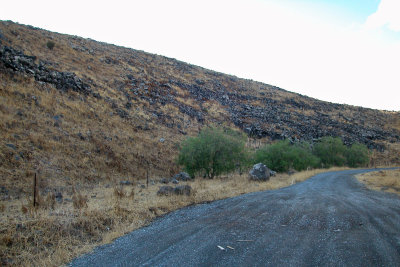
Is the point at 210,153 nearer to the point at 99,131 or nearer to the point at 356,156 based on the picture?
the point at 99,131

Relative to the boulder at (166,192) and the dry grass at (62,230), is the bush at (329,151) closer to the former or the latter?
the boulder at (166,192)

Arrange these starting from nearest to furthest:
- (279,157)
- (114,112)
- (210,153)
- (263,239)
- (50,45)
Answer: (263,239)
(210,153)
(114,112)
(279,157)
(50,45)

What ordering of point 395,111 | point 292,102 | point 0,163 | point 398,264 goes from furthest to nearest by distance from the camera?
point 395,111, point 292,102, point 0,163, point 398,264

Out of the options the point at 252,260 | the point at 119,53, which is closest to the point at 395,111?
the point at 119,53

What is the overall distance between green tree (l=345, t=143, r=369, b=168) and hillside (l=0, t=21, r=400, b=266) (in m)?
5.30

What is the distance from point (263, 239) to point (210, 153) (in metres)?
15.5

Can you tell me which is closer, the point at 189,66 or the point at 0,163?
→ the point at 0,163

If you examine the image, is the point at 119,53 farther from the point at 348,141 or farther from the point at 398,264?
the point at 398,264

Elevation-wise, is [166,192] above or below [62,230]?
below

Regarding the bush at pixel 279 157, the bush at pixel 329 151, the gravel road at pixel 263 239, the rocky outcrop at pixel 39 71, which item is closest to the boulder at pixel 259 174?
the gravel road at pixel 263 239

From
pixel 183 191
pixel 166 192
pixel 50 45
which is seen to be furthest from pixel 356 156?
pixel 50 45

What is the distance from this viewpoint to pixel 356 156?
4741 cm

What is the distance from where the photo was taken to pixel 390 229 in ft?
21.8

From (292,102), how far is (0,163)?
61854 millimetres
